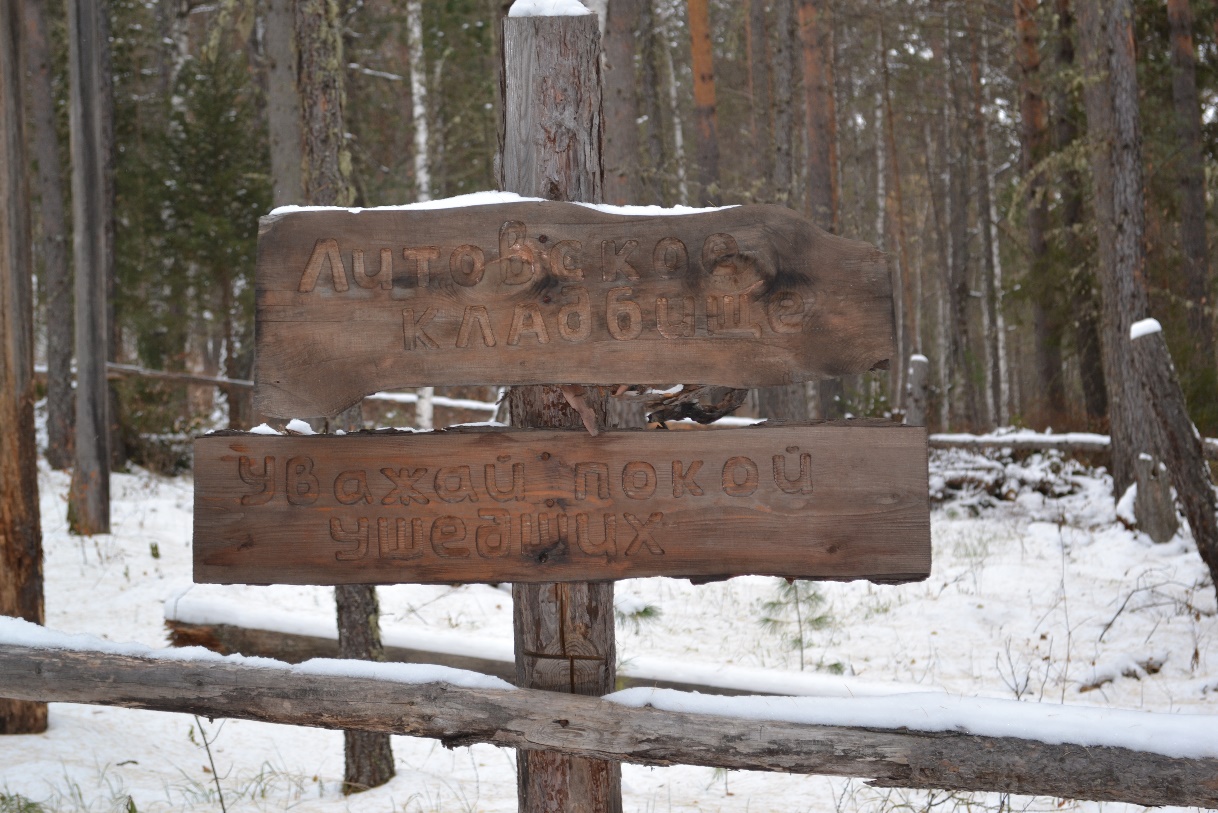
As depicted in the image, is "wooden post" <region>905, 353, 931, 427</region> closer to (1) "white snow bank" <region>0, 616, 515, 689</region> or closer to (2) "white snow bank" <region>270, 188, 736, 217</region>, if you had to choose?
(2) "white snow bank" <region>270, 188, 736, 217</region>

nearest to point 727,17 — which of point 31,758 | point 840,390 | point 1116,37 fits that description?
point 840,390

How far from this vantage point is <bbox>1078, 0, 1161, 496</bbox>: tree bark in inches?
340

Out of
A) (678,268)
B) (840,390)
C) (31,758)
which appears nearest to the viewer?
(678,268)

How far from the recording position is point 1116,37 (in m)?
8.73

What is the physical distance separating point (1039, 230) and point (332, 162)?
45.3 ft

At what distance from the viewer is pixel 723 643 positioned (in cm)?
657

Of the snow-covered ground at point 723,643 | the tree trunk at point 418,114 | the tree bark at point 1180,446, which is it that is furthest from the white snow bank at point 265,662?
the tree trunk at point 418,114

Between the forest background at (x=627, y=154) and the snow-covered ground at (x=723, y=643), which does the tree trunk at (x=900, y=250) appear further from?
the snow-covered ground at (x=723, y=643)

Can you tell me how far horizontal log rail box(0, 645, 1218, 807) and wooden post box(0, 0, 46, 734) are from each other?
6.98 ft

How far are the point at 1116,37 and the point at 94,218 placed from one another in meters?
9.04

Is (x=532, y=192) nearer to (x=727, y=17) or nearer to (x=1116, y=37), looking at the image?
(x=1116, y=37)

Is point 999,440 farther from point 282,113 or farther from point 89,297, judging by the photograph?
point 89,297

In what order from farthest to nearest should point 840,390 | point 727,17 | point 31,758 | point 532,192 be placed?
point 727,17 < point 840,390 < point 31,758 < point 532,192

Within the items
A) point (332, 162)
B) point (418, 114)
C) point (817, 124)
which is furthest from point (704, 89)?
point (332, 162)
